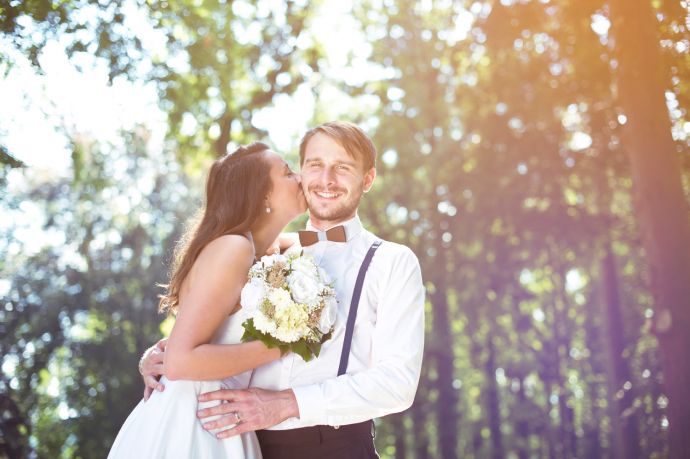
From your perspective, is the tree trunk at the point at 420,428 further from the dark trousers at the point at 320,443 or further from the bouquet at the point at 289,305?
the bouquet at the point at 289,305

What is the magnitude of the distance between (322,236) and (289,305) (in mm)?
787

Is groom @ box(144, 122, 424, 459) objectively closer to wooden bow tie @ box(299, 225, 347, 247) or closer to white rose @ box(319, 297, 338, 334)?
wooden bow tie @ box(299, 225, 347, 247)

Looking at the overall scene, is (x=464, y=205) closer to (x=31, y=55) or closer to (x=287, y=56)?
(x=287, y=56)

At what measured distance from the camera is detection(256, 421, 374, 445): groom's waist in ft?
11.5

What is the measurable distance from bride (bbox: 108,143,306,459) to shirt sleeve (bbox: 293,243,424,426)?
28 centimetres

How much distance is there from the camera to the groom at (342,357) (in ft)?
11.2

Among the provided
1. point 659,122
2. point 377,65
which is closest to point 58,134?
point 659,122

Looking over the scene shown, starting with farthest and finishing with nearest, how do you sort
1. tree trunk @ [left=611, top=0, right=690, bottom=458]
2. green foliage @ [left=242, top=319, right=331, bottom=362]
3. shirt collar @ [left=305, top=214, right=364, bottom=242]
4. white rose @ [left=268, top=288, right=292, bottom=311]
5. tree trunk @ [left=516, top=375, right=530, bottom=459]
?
tree trunk @ [left=516, top=375, right=530, bottom=459], tree trunk @ [left=611, top=0, right=690, bottom=458], shirt collar @ [left=305, top=214, right=364, bottom=242], green foliage @ [left=242, top=319, right=331, bottom=362], white rose @ [left=268, top=288, right=292, bottom=311]

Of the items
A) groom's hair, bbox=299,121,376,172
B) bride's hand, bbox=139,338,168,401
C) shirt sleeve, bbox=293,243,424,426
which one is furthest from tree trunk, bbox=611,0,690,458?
bride's hand, bbox=139,338,168,401

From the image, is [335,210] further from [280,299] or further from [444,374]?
[444,374]

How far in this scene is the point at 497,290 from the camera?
1855 centimetres

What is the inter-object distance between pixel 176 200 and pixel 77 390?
5.92 meters

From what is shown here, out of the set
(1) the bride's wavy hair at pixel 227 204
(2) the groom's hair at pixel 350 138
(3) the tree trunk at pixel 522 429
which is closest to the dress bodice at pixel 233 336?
(1) the bride's wavy hair at pixel 227 204

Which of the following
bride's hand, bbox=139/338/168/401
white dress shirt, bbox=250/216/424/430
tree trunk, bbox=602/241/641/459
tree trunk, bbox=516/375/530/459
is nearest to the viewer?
white dress shirt, bbox=250/216/424/430
